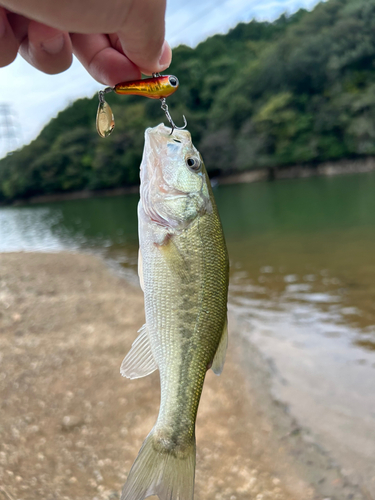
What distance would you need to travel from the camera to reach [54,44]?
1.80 metres

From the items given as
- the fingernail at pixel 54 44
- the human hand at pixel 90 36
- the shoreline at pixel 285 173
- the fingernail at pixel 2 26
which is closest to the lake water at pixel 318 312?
the human hand at pixel 90 36

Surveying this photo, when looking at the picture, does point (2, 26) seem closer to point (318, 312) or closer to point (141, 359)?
point (141, 359)

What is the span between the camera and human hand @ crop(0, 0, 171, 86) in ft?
3.39

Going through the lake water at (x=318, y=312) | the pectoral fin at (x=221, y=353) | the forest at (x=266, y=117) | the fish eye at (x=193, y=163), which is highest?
the forest at (x=266, y=117)

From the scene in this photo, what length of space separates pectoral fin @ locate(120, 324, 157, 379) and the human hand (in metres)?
1.05

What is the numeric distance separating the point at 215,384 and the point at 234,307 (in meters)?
3.16

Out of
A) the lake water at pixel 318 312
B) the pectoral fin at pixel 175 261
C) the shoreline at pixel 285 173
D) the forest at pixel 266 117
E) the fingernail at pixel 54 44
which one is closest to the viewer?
the pectoral fin at pixel 175 261

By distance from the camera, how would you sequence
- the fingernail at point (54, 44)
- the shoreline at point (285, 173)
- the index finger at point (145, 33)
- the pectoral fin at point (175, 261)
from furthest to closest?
the shoreline at point (285, 173), the fingernail at point (54, 44), the pectoral fin at point (175, 261), the index finger at point (145, 33)

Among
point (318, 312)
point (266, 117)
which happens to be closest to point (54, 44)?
point (318, 312)

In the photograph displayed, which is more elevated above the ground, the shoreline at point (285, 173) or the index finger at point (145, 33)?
the index finger at point (145, 33)

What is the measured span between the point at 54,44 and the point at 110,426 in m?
4.35

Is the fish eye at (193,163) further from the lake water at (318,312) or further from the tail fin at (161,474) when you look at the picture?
the lake water at (318,312)

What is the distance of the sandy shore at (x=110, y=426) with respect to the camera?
13.1ft

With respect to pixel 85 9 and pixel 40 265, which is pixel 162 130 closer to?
pixel 85 9
